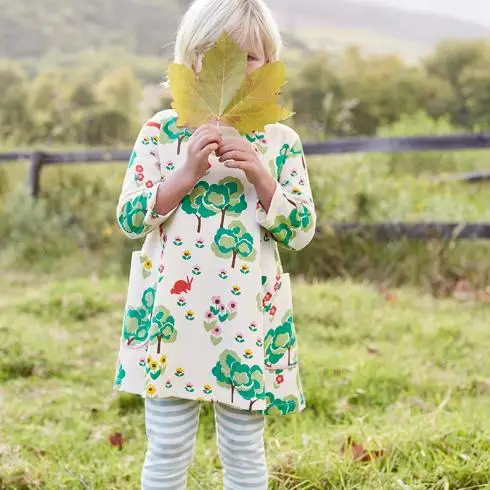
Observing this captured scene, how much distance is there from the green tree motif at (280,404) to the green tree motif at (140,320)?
321mm

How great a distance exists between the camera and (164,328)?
1.75m

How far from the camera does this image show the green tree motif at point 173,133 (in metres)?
1.85

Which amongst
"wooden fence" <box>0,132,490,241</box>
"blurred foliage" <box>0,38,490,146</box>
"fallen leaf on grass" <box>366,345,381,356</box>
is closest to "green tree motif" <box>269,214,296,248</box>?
"fallen leaf on grass" <box>366,345,381,356</box>

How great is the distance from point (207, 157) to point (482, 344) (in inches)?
108

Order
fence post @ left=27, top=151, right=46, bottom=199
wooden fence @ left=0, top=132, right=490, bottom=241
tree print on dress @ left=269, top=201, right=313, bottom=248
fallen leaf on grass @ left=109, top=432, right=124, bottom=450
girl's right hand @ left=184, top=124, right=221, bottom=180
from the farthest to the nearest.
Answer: fence post @ left=27, top=151, right=46, bottom=199, wooden fence @ left=0, top=132, right=490, bottom=241, fallen leaf on grass @ left=109, top=432, right=124, bottom=450, tree print on dress @ left=269, top=201, right=313, bottom=248, girl's right hand @ left=184, top=124, right=221, bottom=180

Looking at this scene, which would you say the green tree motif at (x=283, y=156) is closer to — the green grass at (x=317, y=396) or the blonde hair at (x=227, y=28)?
the blonde hair at (x=227, y=28)

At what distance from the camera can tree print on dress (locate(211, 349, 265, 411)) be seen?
5.70 feet

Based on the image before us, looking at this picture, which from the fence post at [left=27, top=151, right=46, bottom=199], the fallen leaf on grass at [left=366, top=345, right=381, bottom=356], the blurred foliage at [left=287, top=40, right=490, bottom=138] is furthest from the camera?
the blurred foliage at [left=287, top=40, right=490, bottom=138]

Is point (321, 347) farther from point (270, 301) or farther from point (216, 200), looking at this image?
point (216, 200)

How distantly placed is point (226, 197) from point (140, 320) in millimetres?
346

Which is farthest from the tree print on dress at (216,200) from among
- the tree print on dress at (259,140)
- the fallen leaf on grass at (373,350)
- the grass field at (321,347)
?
the fallen leaf on grass at (373,350)

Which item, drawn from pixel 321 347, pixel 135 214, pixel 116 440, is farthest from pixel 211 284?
pixel 321 347

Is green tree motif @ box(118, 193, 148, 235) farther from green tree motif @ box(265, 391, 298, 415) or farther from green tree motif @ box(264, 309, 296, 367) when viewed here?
green tree motif @ box(265, 391, 298, 415)

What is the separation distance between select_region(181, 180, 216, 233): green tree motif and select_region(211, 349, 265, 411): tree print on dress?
30 centimetres
